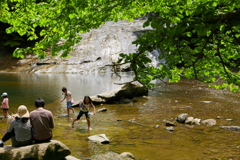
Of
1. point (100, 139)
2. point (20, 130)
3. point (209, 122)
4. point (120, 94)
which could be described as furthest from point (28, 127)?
point (120, 94)

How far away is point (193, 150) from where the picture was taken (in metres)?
8.34

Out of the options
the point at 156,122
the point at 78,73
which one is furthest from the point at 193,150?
the point at 78,73

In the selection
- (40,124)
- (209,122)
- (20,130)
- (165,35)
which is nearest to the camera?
(165,35)

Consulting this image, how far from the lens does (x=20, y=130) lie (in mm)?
5801

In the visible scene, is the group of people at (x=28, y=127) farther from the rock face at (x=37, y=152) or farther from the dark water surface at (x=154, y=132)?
the dark water surface at (x=154, y=132)

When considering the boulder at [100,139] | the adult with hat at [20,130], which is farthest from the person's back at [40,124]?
the boulder at [100,139]

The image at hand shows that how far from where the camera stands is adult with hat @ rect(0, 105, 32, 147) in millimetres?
5765

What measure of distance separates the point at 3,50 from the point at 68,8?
55.9 meters

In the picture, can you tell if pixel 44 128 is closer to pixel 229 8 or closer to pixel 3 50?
pixel 229 8

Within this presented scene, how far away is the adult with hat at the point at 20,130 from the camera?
18.9ft

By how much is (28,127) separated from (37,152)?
755 millimetres

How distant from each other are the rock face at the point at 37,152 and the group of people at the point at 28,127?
278 millimetres

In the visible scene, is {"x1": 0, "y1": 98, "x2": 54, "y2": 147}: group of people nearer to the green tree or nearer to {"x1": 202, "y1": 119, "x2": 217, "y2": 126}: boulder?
the green tree

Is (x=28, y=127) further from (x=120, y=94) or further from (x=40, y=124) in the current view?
(x=120, y=94)
